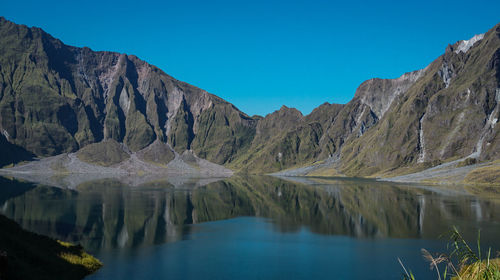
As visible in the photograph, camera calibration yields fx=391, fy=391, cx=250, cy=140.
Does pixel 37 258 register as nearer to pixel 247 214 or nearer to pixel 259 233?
pixel 259 233

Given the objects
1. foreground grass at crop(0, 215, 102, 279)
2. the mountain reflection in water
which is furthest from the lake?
foreground grass at crop(0, 215, 102, 279)

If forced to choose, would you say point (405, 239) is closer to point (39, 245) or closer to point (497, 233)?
point (497, 233)

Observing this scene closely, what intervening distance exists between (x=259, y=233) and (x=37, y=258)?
160 ft

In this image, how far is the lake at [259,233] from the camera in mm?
55000

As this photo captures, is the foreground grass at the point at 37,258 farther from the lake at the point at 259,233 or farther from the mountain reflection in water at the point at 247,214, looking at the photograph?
the mountain reflection in water at the point at 247,214

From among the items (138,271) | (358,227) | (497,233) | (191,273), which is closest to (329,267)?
(191,273)

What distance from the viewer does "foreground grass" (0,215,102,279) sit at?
39.1 metres

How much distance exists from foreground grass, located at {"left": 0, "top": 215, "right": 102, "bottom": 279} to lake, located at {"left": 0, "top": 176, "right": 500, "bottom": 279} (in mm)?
2757

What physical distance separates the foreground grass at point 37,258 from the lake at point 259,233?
2757mm

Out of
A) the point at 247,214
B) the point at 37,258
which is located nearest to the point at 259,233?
the point at 247,214

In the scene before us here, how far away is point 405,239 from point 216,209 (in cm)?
6395

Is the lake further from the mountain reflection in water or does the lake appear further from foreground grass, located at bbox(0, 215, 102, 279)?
foreground grass, located at bbox(0, 215, 102, 279)

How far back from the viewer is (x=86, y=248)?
64688 mm

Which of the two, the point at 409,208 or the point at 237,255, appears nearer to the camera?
the point at 237,255
